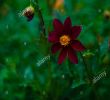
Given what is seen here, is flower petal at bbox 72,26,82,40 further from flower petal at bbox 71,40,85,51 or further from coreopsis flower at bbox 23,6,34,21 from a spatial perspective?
coreopsis flower at bbox 23,6,34,21

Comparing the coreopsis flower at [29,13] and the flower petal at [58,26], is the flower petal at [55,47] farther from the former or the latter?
the coreopsis flower at [29,13]

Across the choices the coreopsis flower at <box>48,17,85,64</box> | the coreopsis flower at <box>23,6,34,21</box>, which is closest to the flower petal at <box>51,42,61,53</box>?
the coreopsis flower at <box>48,17,85,64</box>

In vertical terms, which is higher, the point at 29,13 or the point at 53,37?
the point at 29,13

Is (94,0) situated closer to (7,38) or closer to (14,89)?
(7,38)

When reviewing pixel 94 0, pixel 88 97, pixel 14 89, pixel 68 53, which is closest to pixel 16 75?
pixel 14 89

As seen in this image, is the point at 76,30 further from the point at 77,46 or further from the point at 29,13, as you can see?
the point at 29,13

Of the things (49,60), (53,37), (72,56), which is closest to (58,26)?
(53,37)
